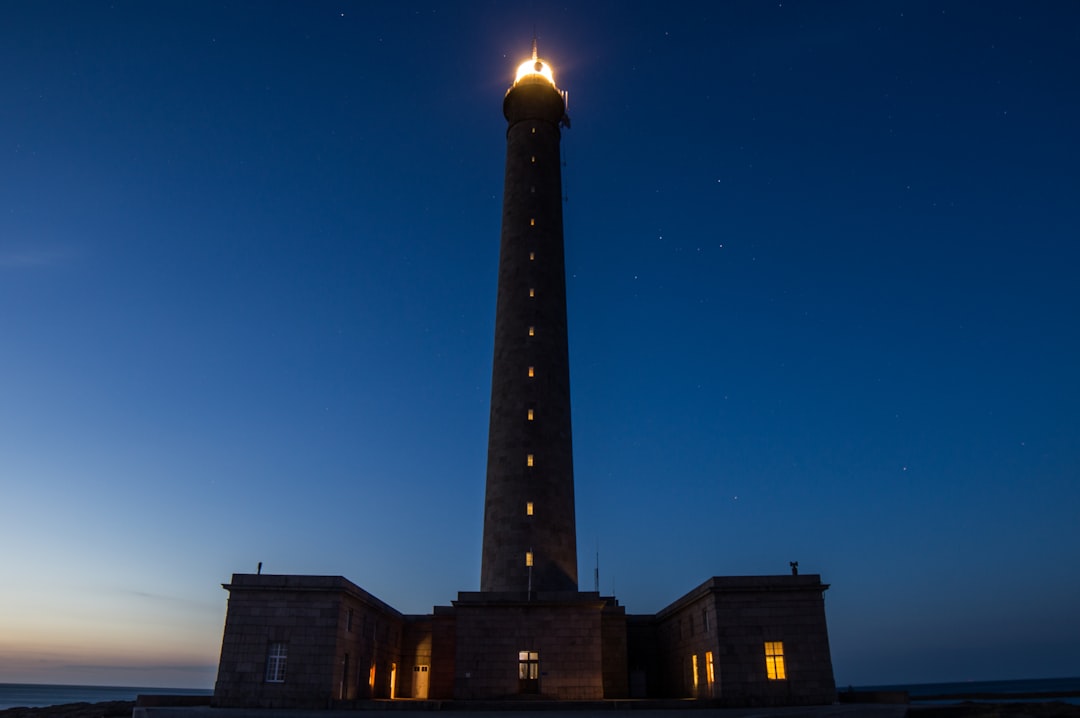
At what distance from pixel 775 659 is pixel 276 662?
19.6 m

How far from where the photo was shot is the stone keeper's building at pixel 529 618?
29500 mm

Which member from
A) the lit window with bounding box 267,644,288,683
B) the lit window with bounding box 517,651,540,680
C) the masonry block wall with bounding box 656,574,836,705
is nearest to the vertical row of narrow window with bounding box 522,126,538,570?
the lit window with bounding box 517,651,540,680

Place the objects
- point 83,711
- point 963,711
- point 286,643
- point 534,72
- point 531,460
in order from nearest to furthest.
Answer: point 963,711
point 286,643
point 531,460
point 83,711
point 534,72

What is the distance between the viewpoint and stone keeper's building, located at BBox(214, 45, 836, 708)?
96.8ft

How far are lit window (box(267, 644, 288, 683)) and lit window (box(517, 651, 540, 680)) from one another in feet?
31.9

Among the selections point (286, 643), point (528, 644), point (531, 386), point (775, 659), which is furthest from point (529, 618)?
point (531, 386)

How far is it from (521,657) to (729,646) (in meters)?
9.01

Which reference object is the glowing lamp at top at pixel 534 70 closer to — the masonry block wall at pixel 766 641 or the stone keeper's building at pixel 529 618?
the stone keeper's building at pixel 529 618

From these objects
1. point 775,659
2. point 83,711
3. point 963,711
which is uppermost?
point 775,659

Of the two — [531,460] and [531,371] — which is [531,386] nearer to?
[531,371]

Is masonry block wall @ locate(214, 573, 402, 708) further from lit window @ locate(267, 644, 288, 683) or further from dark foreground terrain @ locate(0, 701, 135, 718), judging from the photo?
dark foreground terrain @ locate(0, 701, 135, 718)

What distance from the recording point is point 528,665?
108ft

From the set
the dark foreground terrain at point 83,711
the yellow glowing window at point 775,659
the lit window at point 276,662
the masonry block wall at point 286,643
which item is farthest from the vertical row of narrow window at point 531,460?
the dark foreground terrain at point 83,711

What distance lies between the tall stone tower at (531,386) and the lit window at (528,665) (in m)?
4.35
